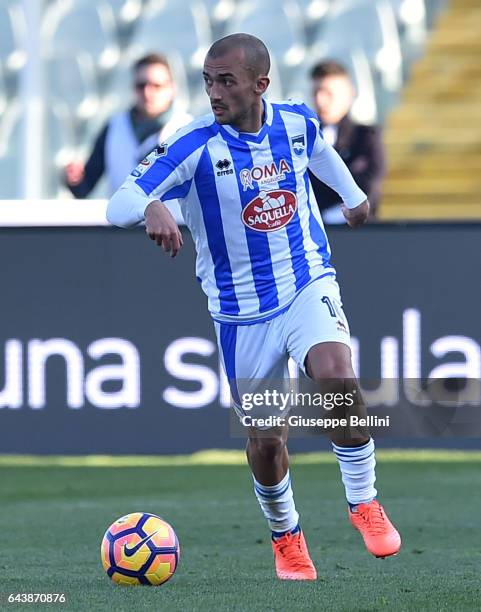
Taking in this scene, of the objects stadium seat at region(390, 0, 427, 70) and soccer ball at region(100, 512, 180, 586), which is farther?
stadium seat at region(390, 0, 427, 70)

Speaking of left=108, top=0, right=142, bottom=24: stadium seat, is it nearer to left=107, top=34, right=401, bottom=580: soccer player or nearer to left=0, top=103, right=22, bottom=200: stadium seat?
left=0, top=103, right=22, bottom=200: stadium seat

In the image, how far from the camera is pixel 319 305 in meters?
5.41

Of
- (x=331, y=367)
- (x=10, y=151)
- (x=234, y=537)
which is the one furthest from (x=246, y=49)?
(x=10, y=151)

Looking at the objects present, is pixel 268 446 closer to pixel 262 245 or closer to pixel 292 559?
pixel 292 559

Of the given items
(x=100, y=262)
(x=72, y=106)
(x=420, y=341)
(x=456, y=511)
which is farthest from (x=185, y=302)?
(x=72, y=106)

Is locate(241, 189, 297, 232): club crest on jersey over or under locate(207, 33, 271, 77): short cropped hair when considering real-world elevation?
under

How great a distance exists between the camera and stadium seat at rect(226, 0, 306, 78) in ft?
43.0

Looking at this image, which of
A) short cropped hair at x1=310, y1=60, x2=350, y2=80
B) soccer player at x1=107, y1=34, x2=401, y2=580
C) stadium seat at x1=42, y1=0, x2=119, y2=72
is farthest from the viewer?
stadium seat at x1=42, y1=0, x2=119, y2=72

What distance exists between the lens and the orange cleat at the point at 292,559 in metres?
5.46

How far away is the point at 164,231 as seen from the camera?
15.9ft

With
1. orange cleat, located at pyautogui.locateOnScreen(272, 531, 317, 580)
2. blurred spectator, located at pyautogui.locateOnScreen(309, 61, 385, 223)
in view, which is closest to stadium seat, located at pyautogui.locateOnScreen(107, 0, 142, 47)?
blurred spectator, located at pyautogui.locateOnScreen(309, 61, 385, 223)

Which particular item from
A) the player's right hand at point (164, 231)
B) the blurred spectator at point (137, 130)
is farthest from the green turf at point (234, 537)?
the blurred spectator at point (137, 130)

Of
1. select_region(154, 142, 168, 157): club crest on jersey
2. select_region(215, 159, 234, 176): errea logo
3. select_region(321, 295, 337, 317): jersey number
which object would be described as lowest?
select_region(321, 295, 337, 317): jersey number

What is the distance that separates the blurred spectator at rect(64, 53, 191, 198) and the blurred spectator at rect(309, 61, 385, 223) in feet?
2.89
